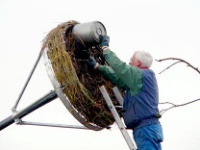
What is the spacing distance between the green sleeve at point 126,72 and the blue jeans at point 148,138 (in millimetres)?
539

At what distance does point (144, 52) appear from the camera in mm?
5898

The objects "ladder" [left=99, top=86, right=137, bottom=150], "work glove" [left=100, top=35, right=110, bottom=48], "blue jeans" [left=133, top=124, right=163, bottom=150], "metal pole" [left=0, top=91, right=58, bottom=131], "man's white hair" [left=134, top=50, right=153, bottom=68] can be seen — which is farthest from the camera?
"man's white hair" [left=134, top=50, right=153, bottom=68]

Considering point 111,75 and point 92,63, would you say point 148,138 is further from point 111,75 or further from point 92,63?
point 92,63

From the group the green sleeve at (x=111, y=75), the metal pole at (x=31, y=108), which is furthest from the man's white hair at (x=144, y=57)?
the metal pole at (x=31, y=108)

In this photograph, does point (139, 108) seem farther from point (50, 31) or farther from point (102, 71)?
point (50, 31)

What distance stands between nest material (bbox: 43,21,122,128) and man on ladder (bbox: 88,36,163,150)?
38 cm

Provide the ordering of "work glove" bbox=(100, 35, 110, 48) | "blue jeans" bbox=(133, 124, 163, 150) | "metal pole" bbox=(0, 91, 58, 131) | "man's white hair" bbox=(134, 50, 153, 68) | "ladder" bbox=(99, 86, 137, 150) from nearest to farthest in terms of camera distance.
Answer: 1. "blue jeans" bbox=(133, 124, 163, 150)
2. "ladder" bbox=(99, 86, 137, 150)
3. "work glove" bbox=(100, 35, 110, 48)
4. "metal pole" bbox=(0, 91, 58, 131)
5. "man's white hair" bbox=(134, 50, 153, 68)

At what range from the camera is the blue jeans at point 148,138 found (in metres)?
5.29

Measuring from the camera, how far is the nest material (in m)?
5.32

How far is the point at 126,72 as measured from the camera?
5418 millimetres

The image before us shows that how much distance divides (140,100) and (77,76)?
3.07 feet

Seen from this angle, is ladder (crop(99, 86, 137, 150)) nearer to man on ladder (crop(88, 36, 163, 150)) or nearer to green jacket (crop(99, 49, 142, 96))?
man on ladder (crop(88, 36, 163, 150))

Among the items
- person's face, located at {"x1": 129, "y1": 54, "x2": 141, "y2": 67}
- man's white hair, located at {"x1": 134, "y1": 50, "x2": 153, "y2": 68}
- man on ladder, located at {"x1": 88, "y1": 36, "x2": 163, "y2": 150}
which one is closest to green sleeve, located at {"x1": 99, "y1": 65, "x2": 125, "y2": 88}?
man on ladder, located at {"x1": 88, "y1": 36, "x2": 163, "y2": 150}

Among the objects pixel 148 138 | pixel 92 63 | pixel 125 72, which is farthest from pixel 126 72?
pixel 148 138
